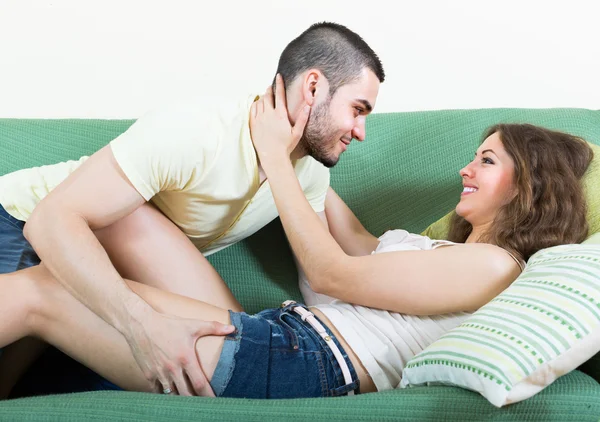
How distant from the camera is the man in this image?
3.76 ft

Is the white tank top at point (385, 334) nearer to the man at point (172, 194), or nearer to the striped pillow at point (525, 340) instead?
the striped pillow at point (525, 340)

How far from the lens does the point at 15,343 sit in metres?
1.34

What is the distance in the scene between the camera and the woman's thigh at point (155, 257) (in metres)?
1.41

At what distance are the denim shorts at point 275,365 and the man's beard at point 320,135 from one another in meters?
0.46

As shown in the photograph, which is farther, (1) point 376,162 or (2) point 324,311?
(1) point 376,162

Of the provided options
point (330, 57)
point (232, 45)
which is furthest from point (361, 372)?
point (232, 45)

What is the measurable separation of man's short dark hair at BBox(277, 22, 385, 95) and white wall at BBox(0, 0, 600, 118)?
858 millimetres

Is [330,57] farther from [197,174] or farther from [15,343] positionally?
[15,343]

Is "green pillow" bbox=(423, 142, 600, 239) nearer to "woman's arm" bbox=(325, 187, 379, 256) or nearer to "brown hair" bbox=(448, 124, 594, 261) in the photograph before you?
"brown hair" bbox=(448, 124, 594, 261)

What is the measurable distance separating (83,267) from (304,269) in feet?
1.37

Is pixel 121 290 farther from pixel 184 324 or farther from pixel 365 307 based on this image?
pixel 365 307

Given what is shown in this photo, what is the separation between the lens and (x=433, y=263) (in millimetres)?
1217

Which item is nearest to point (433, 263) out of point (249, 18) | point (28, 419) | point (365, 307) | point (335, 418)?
point (365, 307)

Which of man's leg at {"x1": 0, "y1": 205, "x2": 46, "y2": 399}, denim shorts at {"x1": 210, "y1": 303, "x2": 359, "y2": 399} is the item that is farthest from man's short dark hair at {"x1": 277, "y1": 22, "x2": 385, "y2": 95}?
man's leg at {"x1": 0, "y1": 205, "x2": 46, "y2": 399}
